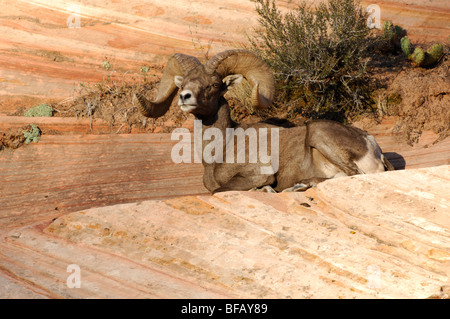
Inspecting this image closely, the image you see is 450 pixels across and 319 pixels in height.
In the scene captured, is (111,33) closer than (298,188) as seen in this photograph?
No

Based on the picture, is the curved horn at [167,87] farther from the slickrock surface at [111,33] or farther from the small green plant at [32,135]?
the slickrock surface at [111,33]

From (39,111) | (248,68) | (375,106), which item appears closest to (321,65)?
(375,106)

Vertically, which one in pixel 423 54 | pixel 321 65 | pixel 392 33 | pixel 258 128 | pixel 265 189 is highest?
pixel 392 33

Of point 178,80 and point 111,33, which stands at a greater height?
Answer: point 111,33

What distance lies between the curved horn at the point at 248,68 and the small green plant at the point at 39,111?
3886 mm

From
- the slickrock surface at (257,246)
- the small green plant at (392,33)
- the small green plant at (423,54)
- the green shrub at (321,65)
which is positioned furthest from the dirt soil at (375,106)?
the slickrock surface at (257,246)

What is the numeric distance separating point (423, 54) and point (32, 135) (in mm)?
7391

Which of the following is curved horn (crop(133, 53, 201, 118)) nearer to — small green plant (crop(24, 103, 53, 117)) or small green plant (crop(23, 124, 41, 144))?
small green plant (crop(23, 124, 41, 144))

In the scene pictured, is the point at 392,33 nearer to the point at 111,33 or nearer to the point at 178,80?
the point at 178,80

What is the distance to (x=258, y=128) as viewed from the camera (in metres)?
7.82

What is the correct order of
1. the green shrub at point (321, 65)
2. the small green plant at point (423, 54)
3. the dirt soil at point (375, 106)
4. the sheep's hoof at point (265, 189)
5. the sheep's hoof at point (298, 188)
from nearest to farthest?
the sheep's hoof at point (298, 188)
the sheep's hoof at point (265, 189)
the dirt soil at point (375, 106)
the green shrub at point (321, 65)
the small green plant at point (423, 54)

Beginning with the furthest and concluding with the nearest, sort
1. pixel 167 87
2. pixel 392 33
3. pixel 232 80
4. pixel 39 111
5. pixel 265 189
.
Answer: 1. pixel 392 33
2. pixel 39 111
3. pixel 167 87
4. pixel 232 80
5. pixel 265 189

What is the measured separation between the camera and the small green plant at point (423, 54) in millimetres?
10344

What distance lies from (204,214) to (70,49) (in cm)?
773
